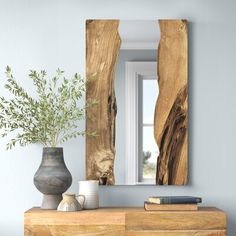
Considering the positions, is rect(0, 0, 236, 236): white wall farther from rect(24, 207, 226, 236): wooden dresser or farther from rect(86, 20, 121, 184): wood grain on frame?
rect(24, 207, 226, 236): wooden dresser

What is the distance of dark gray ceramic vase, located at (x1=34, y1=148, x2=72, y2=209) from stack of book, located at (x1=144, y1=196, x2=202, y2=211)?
490mm

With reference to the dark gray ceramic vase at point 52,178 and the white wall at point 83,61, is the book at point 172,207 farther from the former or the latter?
the dark gray ceramic vase at point 52,178

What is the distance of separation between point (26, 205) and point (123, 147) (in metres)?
0.68

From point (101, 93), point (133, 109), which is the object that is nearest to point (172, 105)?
point (133, 109)

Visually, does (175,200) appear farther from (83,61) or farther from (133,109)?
(83,61)

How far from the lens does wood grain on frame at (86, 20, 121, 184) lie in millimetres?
3689

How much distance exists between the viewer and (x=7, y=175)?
371 centimetres

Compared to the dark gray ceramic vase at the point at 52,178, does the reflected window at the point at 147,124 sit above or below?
above

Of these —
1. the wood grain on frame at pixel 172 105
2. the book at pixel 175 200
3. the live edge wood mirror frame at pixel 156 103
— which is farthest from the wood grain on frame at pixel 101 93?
the book at pixel 175 200

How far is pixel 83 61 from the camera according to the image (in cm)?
374

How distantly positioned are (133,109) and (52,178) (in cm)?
68

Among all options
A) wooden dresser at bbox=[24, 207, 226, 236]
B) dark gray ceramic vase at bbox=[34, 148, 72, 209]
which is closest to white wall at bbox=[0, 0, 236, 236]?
dark gray ceramic vase at bbox=[34, 148, 72, 209]

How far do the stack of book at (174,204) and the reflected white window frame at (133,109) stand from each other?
32 centimetres

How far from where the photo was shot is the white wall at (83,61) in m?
3.71
